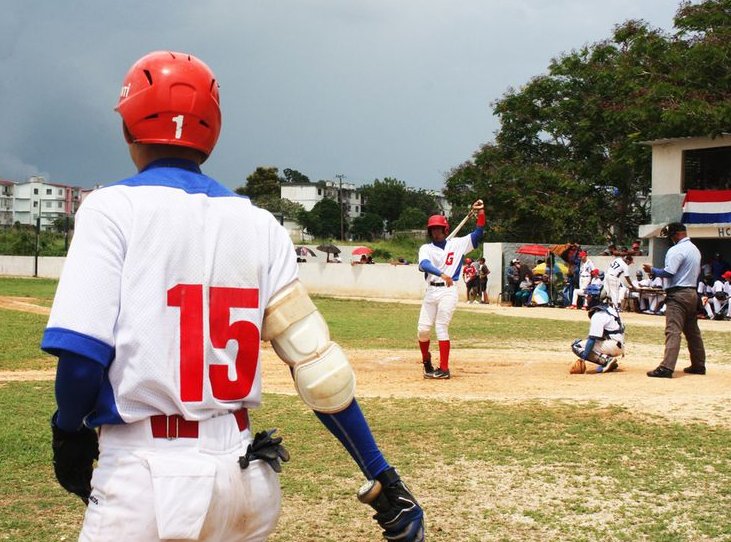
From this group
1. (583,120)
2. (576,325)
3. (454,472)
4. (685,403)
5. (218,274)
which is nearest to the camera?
(218,274)

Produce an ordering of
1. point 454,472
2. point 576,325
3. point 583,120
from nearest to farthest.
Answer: point 454,472, point 576,325, point 583,120

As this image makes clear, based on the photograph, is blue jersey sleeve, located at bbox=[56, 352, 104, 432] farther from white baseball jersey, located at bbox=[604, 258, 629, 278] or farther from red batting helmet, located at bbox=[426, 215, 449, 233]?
white baseball jersey, located at bbox=[604, 258, 629, 278]

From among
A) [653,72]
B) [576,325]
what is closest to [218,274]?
[576,325]

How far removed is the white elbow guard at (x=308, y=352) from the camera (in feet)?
8.12

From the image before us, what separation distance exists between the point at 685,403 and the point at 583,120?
2990 cm

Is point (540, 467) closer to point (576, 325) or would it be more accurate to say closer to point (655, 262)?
point (576, 325)

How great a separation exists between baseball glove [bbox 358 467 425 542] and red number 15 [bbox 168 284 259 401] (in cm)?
51

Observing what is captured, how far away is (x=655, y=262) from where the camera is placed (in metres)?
30.5

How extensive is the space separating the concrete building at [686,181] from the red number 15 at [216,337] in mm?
28843

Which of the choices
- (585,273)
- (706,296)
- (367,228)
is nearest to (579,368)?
(706,296)

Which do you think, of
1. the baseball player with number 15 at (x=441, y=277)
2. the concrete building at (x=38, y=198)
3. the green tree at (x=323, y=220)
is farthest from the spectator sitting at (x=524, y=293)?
the concrete building at (x=38, y=198)

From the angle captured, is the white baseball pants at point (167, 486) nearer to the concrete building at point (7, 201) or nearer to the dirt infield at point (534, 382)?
the dirt infield at point (534, 382)

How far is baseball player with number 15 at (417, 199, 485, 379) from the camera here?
37.0 feet

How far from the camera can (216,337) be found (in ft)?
7.73
